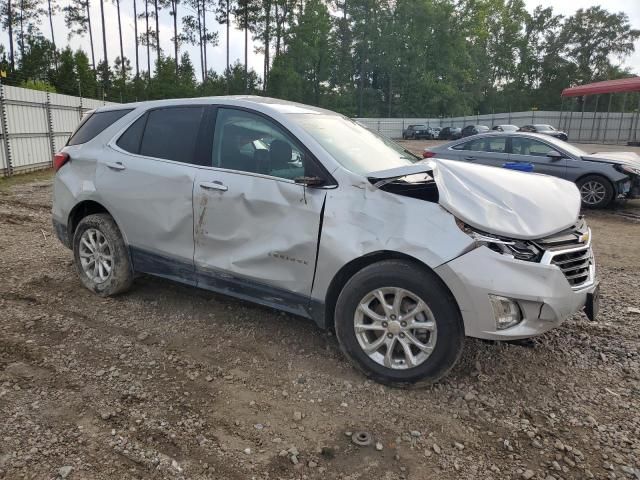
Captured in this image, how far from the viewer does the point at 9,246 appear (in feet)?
20.4

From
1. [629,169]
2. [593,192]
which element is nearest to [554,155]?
[593,192]

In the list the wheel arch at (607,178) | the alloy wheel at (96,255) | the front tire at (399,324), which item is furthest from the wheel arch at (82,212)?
→ the wheel arch at (607,178)

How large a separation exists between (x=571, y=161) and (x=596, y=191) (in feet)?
2.43

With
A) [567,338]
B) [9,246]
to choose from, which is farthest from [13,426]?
[9,246]

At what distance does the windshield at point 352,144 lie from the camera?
342cm

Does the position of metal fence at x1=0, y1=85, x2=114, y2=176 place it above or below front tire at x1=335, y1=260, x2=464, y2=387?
above

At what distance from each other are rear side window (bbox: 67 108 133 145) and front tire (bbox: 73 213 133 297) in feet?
2.57

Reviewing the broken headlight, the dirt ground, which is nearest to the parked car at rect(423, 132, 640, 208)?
the dirt ground

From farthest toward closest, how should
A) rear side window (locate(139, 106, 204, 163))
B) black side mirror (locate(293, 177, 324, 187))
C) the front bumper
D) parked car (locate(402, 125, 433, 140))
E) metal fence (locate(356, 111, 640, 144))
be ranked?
1. parked car (locate(402, 125, 433, 140))
2. metal fence (locate(356, 111, 640, 144))
3. rear side window (locate(139, 106, 204, 163))
4. black side mirror (locate(293, 177, 324, 187))
5. the front bumper

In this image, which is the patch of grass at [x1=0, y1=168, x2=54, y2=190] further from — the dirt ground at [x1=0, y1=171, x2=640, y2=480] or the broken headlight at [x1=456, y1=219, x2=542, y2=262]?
the broken headlight at [x1=456, y1=219, x2=542, y2=262]

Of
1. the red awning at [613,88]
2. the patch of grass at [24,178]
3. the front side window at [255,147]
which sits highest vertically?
the red awning at [613,88]

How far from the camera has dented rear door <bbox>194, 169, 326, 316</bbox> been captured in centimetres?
329

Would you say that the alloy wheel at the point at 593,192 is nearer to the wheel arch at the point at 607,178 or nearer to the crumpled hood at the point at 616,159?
the wheel arch at the point at 607,178

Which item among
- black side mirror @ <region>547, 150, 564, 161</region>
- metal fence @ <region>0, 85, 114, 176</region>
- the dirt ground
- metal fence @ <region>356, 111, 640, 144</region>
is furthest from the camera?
metal fence @ <region>356, 111, 640, 144</region>
